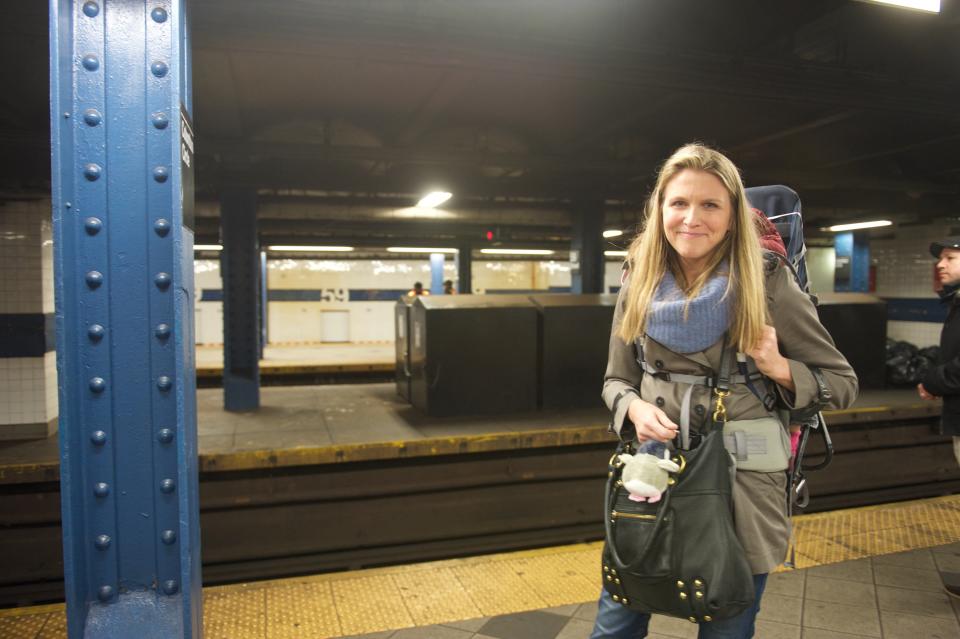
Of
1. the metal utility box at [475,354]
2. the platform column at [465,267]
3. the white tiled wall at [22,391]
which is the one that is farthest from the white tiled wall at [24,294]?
the platform column at [465,267]

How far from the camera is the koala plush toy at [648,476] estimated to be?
1.45 metres

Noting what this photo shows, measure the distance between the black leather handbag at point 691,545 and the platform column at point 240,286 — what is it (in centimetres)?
658

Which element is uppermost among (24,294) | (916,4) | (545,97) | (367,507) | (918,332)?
(545,97)

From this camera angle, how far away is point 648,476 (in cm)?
146

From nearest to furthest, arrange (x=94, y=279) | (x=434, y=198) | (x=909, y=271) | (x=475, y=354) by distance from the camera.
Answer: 1. (x=94, y=279)
2. (x=475, y=354)
3. (x=434, y=198)
4. (x=909, y=271)

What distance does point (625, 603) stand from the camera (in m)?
1.54

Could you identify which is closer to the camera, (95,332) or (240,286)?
(95,332)

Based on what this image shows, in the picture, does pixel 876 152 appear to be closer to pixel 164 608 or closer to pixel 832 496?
pixel 832 496

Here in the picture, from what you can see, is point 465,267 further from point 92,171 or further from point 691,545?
point 691,545

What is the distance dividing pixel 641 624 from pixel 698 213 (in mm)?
1085

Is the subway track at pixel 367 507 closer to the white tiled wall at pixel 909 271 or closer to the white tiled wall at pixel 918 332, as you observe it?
the white tiled wall at pixel 918 332

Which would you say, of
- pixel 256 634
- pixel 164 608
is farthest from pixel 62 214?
pixel 256 634

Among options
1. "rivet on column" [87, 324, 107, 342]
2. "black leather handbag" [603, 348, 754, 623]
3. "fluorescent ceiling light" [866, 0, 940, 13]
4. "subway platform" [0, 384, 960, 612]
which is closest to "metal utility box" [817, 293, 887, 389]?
"subway platform" [0, 384, 960, 612]

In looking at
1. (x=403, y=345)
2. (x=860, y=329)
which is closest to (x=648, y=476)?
(x=403, y=345)
